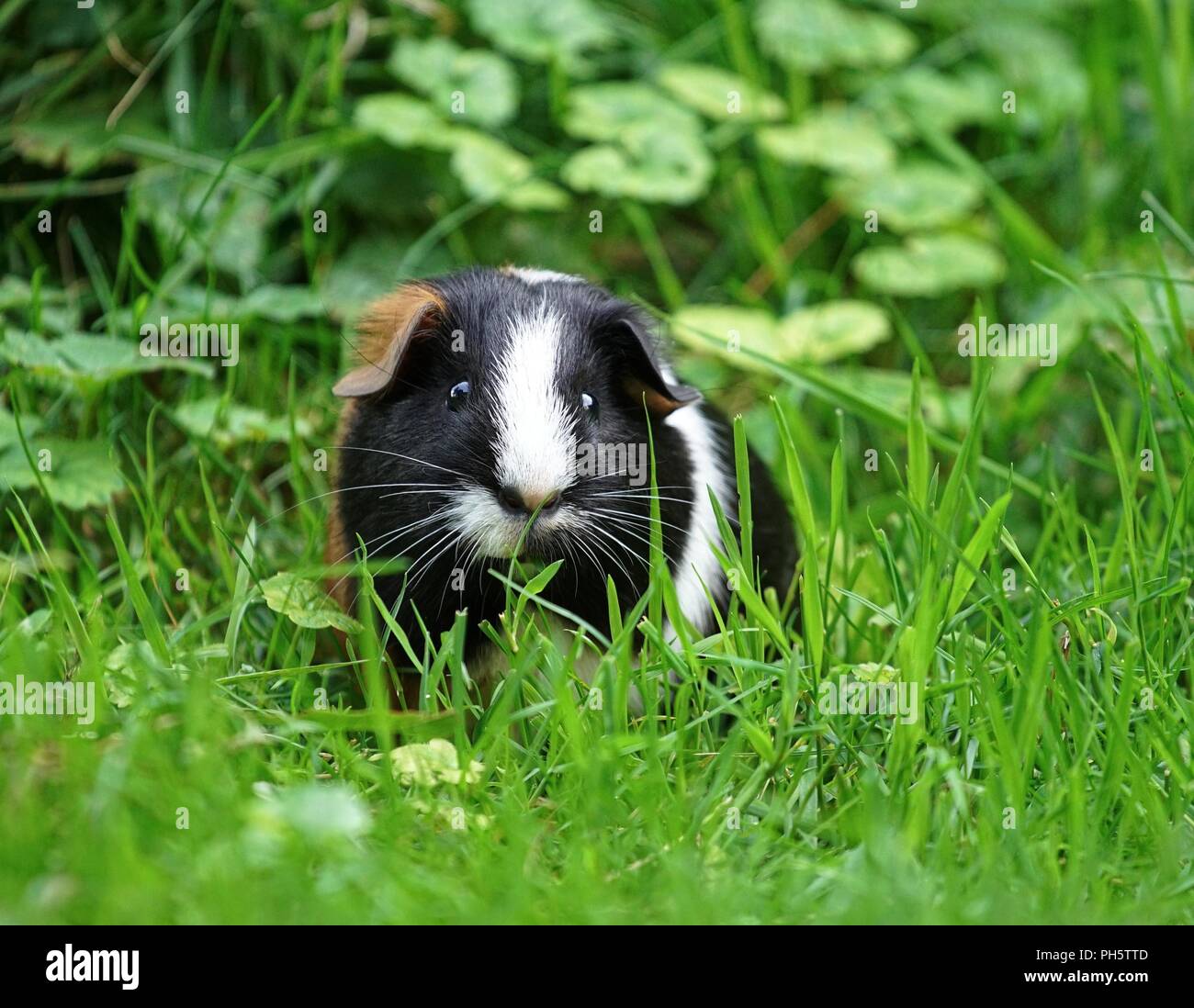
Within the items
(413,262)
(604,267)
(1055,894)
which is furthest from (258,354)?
(1055,894)

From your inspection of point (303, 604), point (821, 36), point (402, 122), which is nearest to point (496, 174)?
point (402, 122)

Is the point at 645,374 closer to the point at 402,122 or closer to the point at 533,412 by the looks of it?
the point at 533,412

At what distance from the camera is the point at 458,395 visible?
3.71 m

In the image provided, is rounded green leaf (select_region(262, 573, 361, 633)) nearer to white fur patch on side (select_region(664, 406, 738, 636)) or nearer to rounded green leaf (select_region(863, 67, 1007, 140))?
white fur patch on side (select_region(664, 406, 738, 636))

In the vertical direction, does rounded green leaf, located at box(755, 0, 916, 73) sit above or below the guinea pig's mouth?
above

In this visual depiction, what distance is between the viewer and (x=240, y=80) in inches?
236

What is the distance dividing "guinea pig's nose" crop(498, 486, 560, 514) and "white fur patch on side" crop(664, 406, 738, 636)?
1.97 ft

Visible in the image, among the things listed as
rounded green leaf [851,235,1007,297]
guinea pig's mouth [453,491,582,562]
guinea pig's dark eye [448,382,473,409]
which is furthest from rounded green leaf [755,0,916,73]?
guinea pig's mouth [453,491,582,562]

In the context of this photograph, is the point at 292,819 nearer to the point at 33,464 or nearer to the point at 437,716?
the point at 437,716

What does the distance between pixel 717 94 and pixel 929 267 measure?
4.38ft

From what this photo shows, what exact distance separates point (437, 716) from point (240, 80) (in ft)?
12.7

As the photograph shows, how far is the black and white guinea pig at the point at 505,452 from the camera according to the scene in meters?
3.51

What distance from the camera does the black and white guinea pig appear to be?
11.5ft

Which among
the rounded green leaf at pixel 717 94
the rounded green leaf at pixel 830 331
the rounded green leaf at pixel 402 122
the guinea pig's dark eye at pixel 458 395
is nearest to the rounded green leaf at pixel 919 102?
the rounded green leaf at pixel 717 94
